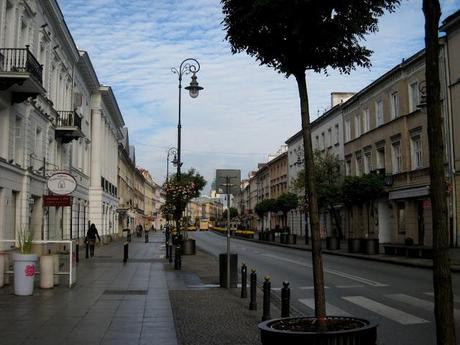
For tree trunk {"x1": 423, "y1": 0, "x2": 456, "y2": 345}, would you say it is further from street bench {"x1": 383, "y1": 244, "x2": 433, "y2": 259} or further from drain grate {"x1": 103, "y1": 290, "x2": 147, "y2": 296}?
street bench {"x1": 383, "y1": 244, "x2": 433, "y2": 259}

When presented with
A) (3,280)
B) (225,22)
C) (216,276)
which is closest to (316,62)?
(225,22)

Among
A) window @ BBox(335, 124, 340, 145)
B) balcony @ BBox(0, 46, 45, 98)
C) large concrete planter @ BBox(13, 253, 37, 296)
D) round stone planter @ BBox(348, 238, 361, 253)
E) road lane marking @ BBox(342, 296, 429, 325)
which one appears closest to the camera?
road lane marking @ BBox(342, 296, 429, 325)

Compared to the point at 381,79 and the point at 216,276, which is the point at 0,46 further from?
the point at 381,79

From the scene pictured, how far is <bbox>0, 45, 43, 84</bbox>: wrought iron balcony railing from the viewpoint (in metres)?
19.4

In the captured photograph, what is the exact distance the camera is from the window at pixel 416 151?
34.6 meters

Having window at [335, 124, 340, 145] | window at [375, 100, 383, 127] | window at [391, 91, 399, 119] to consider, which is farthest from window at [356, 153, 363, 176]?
window at [391, 91, 399, 119]

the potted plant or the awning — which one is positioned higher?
the awning

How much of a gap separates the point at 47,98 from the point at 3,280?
14872mm

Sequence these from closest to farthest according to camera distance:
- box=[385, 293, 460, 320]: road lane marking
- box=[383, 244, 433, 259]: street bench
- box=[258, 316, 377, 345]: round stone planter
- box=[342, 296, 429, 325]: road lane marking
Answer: box=[258, 316, 377, 345]: round stone planter, box=[342, 296, 429, 325]: road lane marking, box=[385, 293, 460, 320]: road lane marking, box=[383, 244, 433, 259]: street bench

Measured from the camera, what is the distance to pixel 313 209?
19.8ft

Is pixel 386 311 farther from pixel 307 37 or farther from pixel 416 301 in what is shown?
pixel 307 37

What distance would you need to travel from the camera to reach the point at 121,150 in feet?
233

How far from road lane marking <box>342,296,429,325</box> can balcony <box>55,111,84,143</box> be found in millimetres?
21625

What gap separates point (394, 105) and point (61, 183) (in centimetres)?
2783
